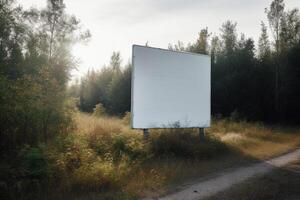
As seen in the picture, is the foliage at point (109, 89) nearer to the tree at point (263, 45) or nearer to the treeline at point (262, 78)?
the treeline at point (262, 78)

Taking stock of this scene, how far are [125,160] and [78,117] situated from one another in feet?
14.9

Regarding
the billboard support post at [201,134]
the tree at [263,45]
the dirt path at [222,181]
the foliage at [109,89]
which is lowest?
the dirt path at [222,181]

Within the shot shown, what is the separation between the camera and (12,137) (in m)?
7.27

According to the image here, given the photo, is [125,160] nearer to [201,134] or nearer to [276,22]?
[201,134]

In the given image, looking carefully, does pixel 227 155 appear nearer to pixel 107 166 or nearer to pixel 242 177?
pixel 242 177

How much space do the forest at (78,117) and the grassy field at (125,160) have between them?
3 cm

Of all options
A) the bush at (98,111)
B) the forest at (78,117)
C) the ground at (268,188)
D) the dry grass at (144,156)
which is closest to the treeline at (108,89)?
the bush at (98,111)

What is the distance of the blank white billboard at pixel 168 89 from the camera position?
11.2 metres

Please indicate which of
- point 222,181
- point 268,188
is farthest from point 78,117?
point 268,188

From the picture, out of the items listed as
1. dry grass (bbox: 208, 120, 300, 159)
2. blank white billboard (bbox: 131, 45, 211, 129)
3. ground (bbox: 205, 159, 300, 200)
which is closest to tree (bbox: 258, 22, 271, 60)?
dry grass (bbox: 208, 120, 300, 159)

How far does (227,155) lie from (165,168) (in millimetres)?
4183

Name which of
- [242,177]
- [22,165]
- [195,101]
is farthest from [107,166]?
[195,101]

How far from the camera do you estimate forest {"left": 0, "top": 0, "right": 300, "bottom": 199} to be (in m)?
6.41

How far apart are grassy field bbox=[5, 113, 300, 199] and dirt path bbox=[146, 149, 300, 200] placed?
42 centimetres
